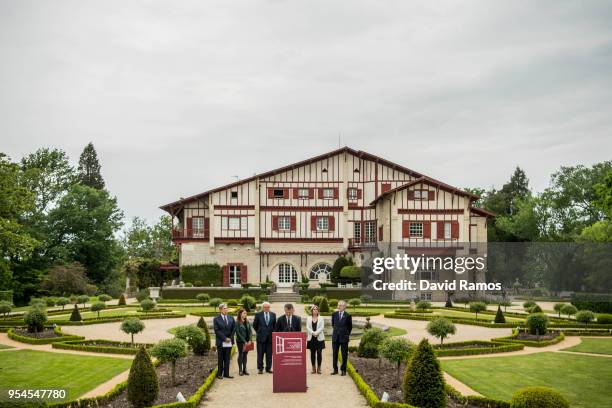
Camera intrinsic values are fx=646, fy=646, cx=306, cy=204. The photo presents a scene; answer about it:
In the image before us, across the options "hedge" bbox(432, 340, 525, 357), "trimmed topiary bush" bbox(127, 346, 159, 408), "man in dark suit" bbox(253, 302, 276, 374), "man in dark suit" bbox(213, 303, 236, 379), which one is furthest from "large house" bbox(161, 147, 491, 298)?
"trimmed topiary bush" bbox(127, 346, 159, 408)

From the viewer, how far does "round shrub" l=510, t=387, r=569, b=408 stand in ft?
34.1

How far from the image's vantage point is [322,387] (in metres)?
14.7

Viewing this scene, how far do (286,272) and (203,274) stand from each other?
697 centimetres

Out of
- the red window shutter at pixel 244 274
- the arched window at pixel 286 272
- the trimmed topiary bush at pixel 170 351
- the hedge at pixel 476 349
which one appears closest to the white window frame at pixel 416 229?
the arched window at pixel 286 272

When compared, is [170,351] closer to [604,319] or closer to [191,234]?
Result: [604,319]

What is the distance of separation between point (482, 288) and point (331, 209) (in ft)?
45.5

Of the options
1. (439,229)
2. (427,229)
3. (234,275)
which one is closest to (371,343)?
(427,229)

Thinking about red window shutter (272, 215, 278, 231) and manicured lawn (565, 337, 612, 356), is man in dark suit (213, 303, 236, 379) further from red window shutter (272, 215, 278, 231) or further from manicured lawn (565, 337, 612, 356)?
red window shutter (272, 215, 278, 231)

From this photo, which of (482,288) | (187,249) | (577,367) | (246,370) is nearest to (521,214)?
(482,288)

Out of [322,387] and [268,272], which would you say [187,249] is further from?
[322,387]

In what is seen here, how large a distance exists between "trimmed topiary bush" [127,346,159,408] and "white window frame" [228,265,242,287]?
41.2 m

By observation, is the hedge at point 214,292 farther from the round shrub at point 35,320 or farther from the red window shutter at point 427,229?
the round shrub at point 35,320

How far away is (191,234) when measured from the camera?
5419 cm

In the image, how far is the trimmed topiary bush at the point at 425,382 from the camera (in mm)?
12133
